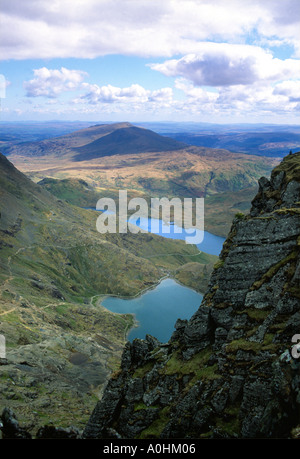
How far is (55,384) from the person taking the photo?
325 ft

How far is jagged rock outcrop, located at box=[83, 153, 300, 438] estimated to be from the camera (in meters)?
30.3

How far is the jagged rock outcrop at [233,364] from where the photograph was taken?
30266 mm

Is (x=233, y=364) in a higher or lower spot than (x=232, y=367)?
higher

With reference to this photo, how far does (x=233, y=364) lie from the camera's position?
3562 centimetres

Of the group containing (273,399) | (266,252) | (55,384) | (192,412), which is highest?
(266,252)

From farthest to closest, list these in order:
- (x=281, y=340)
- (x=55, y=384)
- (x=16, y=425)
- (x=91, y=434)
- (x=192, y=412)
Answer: (x=55, y=384) < (x=91, y=434) < (x=16, y=425) < (x=192, y=412) < (x=281, y=340)

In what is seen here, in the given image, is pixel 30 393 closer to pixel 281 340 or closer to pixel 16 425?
pixel 16 425

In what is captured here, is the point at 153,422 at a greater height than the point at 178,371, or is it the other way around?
the point at 178,371
